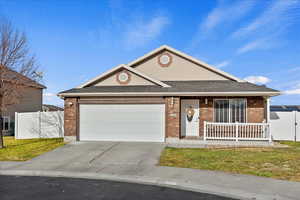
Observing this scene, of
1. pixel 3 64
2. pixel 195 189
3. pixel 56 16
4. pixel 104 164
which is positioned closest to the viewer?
pixel 195 189

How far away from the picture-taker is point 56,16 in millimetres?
12859

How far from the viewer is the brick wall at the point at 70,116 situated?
12562mm

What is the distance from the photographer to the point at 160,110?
12445 mm

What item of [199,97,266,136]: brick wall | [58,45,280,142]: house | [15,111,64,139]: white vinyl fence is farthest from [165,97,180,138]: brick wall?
[15,111,64,139]: white vinyl fence

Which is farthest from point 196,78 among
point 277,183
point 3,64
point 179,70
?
point 3,64

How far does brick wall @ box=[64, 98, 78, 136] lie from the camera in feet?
41.2

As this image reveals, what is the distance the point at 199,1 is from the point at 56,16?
895cm

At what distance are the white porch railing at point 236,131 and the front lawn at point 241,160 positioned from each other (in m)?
1.50

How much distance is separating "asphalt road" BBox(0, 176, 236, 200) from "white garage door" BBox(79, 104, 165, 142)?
6.18 m

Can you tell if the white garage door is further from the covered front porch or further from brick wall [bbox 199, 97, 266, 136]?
brick wall [bbox 199, 97, 266, 136]

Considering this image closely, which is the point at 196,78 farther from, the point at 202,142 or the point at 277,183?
the point at 277,183

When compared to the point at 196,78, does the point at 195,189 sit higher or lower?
lower

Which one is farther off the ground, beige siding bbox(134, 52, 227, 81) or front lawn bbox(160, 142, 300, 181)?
beige siding bbox(134, 52, 227, 81)

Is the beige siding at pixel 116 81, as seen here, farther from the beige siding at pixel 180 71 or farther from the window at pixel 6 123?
the window at pixel 6 123
